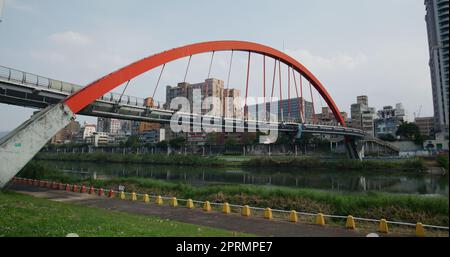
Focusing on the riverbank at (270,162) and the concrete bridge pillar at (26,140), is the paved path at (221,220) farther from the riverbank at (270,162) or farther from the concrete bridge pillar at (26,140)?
the riverbank at (270,162)

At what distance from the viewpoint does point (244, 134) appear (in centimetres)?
8312

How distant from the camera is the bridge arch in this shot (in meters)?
20.2

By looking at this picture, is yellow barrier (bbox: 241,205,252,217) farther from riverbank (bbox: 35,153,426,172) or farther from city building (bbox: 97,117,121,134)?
city building (bbox: 97,117,121,134)

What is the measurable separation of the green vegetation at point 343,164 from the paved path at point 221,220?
37206mm

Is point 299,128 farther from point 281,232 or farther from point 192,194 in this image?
point 281,232

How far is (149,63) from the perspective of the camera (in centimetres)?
2531

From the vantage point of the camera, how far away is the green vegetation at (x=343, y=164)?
41.4 metres

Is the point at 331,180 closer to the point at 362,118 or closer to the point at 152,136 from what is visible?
the point at 362,118

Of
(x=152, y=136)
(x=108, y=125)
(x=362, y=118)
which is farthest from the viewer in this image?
(x=108, y=125)

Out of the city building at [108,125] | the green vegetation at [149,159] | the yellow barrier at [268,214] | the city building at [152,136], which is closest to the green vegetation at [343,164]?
the green vegetation at [149,159]

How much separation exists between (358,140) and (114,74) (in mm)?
53198

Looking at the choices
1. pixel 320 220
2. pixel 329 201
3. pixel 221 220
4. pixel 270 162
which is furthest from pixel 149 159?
pixel 320 220

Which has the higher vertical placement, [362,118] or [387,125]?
[362,118]

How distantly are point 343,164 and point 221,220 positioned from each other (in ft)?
135
